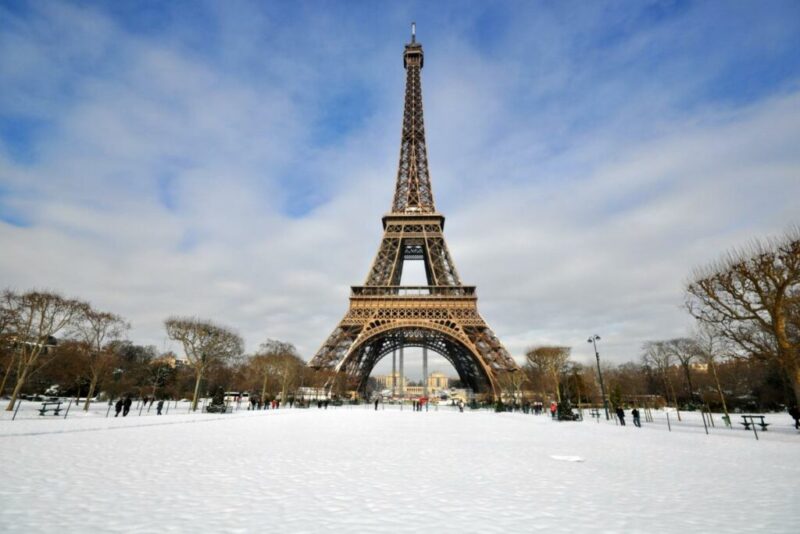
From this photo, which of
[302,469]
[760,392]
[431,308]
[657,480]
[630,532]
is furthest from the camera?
[431,308]

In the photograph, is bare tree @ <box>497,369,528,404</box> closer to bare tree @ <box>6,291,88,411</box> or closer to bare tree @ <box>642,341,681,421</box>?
bare tree @ <box>642,341,681,421</box>

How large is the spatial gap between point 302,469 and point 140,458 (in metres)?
3.91

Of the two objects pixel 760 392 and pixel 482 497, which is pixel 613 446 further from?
pixel 760 392

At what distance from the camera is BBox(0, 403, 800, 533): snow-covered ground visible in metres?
4.60

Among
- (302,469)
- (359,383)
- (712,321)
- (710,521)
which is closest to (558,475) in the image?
(710,521)

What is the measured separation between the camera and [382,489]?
20.9ft

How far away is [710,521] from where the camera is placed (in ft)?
15.9

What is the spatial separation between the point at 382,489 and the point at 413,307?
136 feet

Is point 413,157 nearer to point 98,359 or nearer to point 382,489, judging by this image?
point 98,359

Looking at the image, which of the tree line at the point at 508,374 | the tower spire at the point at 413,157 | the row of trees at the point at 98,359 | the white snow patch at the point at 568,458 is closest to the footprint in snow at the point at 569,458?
the white snow patch at the point at 568,458

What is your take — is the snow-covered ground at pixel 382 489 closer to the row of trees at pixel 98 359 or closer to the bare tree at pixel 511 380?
the row of trees at pixel 98 359

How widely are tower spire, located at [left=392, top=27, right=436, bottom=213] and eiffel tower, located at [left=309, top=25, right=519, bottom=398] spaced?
147 millimetres

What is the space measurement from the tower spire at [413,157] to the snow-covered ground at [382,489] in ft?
154

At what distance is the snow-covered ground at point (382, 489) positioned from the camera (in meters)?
4.60
